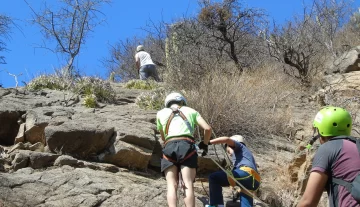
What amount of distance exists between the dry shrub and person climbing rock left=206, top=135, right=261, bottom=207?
11.1ft

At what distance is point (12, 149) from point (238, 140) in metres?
3.66

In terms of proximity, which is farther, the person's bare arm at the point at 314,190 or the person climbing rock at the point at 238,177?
the person climbing rock at the point at 238,177

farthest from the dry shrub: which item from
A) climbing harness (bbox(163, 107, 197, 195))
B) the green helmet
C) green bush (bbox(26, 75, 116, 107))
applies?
the green helmet

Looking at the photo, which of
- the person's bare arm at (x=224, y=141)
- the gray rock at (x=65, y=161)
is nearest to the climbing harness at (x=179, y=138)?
the person's bare arm at (x=224, y=141)

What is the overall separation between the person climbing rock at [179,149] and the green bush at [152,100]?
457cm

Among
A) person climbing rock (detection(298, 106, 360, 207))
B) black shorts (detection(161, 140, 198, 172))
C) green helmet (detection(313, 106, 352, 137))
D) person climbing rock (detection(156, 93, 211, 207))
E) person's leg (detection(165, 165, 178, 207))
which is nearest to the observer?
person climbing rock (detection(298, 106, 360, 207))

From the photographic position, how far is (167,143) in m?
7.00

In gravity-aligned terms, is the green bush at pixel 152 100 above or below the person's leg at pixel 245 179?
above

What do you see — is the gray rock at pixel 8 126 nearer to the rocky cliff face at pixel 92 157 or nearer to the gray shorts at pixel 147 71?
the rocky cliff face at pixel 92 157

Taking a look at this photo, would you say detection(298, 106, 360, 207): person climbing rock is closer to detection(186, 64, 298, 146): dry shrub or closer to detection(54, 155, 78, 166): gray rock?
detection(54, 155, 78, 166): gray rock

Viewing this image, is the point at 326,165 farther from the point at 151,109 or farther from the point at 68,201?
the point at 151,109

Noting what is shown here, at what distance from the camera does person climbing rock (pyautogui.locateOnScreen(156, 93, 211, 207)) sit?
22.0 ft

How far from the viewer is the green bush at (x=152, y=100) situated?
11.9 metres

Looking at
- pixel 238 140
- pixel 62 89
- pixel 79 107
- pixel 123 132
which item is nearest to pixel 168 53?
pixel 62 89
